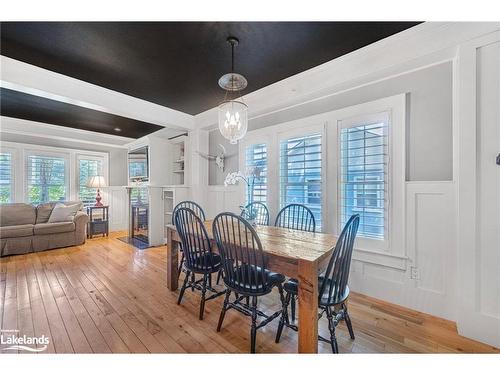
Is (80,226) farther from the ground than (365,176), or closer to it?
→ closer to it

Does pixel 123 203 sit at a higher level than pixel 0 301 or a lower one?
higher

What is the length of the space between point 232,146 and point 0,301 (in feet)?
11.0

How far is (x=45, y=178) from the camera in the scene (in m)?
4.81

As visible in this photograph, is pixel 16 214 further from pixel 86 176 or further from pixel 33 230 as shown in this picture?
pixel 86 176

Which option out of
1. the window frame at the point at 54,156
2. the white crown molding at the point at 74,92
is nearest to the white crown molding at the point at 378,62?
the white crown molding at the point at 74,92

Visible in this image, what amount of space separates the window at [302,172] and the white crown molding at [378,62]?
0.54 m

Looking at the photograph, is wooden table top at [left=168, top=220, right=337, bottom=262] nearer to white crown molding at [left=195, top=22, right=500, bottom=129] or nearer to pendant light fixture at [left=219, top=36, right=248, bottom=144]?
pendant light fixture at [left=219, top=36, right=248, bottom=144]

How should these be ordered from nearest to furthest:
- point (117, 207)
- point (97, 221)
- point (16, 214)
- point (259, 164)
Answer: point (259, 164) → point (16, 214) → point (97, 221) → point (117, 207)

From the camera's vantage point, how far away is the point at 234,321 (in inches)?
76.1

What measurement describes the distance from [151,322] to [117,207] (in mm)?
4868

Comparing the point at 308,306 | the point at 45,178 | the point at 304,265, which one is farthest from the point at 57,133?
the point at 308,306
